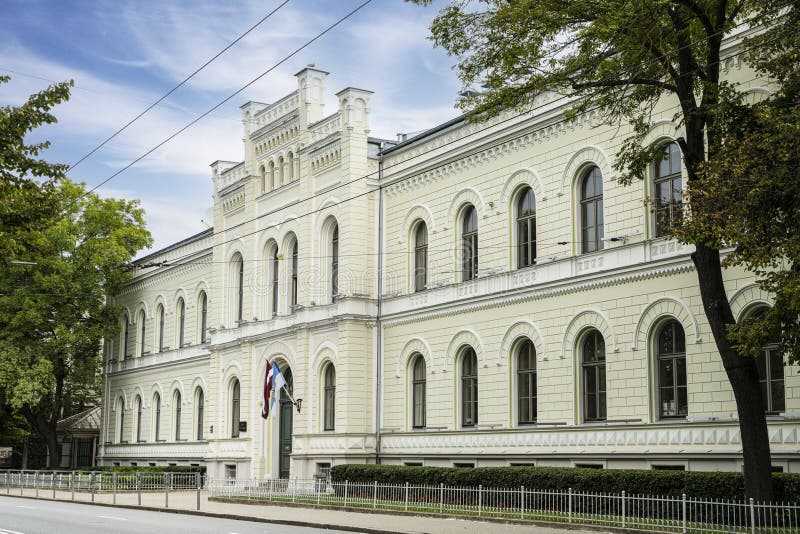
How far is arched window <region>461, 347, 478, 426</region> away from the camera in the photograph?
3127 cm

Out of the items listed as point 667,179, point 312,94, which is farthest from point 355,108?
point 667,179

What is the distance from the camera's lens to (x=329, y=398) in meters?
36.4

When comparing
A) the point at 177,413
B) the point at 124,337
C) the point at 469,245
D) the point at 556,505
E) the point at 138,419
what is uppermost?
the point at 469,245

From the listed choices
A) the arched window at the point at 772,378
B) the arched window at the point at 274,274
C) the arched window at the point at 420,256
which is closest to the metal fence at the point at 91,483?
the arched window at the point at 274,274

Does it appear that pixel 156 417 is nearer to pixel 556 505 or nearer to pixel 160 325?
pixel 160 325

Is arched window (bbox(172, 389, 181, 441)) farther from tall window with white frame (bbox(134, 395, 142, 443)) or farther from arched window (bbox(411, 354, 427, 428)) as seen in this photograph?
arched window (bbox(411, 354, 427, 428))

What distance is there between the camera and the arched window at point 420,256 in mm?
34000

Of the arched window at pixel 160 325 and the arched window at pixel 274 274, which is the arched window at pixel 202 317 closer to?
the arched window at pixel 160 325

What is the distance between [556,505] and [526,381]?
226 inches

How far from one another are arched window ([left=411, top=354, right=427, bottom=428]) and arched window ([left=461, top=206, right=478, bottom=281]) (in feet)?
11.9

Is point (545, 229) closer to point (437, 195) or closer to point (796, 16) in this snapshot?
point (437, 195)

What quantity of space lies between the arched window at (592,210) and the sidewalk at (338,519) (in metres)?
8.44

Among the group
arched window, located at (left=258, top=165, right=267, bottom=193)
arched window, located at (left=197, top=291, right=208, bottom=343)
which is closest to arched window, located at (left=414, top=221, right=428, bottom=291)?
arched window, located at (left=258, top=165, right=267, bottom=193)

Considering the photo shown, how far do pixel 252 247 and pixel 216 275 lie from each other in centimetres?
332
